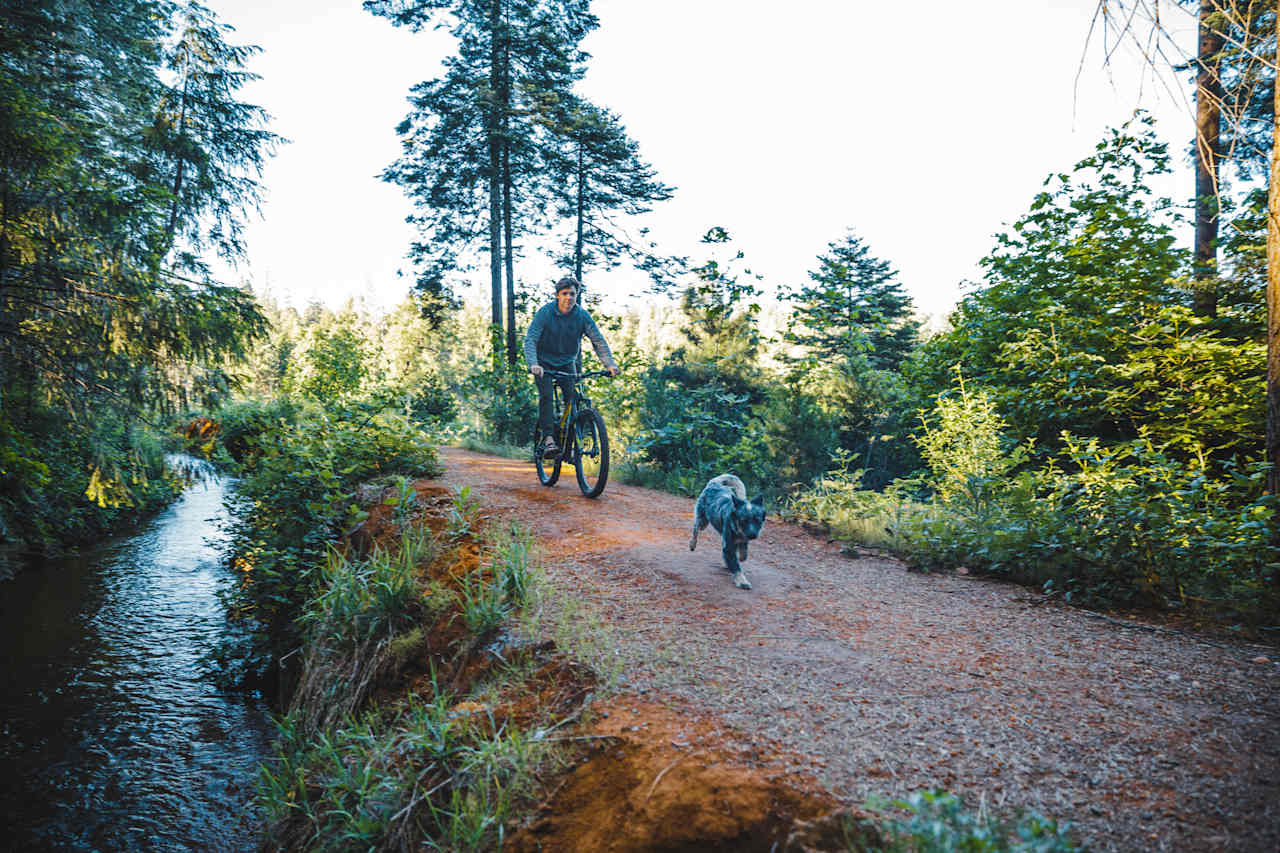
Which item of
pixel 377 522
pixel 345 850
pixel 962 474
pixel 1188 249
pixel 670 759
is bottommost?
pixel 345 850

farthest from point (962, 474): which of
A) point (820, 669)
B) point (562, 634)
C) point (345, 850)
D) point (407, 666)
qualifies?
point (345, 850)

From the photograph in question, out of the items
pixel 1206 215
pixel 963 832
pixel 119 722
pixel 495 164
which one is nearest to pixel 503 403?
pixel 495 164

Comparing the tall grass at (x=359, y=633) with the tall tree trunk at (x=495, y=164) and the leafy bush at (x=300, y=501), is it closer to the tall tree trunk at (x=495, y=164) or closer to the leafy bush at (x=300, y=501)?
the leafy bush at (x=300, y=501)

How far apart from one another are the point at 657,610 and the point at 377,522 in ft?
10.3

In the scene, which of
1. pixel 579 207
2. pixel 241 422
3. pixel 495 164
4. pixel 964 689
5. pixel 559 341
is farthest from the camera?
Answer: pixel 579 207

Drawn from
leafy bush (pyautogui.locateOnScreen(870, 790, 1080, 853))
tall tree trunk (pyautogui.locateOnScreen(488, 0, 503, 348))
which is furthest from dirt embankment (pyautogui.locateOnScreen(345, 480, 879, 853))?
tall tree trunk (pyautogui.locateOnScreen(488, 0, 503, 348))

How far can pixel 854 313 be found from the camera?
39.4 ft

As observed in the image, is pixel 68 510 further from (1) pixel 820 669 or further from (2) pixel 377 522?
(1) pixel 820 669

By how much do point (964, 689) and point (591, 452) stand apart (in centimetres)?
468

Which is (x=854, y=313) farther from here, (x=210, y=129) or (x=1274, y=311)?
(x=210, y=129)

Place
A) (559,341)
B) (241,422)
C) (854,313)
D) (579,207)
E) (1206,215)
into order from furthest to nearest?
(579,207), (241,422), (854,313), (1206,215), (559,341)

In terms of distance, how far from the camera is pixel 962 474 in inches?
270

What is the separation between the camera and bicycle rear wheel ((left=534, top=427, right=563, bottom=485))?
7293mm

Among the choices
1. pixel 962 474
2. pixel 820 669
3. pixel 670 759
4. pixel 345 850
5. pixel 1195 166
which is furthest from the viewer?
pixel 1195 166
